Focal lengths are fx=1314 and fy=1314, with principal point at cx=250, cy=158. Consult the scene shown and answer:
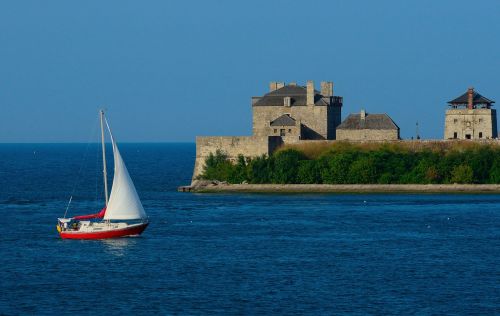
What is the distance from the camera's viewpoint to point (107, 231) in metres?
55.2

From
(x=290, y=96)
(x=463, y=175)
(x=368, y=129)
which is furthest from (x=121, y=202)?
(x=290, y=96)

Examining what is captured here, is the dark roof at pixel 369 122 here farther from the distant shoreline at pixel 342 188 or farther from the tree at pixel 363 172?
the distant shoreline at pixel 342 188

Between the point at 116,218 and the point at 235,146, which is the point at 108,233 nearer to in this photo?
the point at 116,218

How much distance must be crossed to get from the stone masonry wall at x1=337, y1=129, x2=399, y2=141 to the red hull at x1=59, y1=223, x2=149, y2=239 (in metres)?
35.1

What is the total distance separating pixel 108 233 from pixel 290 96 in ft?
125

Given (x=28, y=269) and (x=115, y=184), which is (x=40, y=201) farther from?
(x=28, y=269)

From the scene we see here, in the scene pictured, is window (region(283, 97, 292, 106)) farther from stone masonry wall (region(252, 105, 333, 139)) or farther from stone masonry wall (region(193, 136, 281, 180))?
stone masonry wall (region(193, 136, 281, 180))

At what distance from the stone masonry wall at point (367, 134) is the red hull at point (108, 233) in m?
35.1

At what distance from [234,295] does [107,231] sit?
52.5ft

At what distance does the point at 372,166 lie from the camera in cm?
8188

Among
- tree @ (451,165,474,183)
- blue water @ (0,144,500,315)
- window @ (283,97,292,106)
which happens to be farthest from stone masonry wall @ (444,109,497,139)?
blue water @ (0,144,500,315)

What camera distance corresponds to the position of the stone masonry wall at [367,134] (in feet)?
291

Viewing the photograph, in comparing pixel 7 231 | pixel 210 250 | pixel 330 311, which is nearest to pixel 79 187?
pixel 7 231

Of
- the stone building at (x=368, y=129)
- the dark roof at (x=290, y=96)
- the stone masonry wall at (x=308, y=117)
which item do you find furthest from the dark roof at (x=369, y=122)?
the dark roof at (x=290, y=96)
